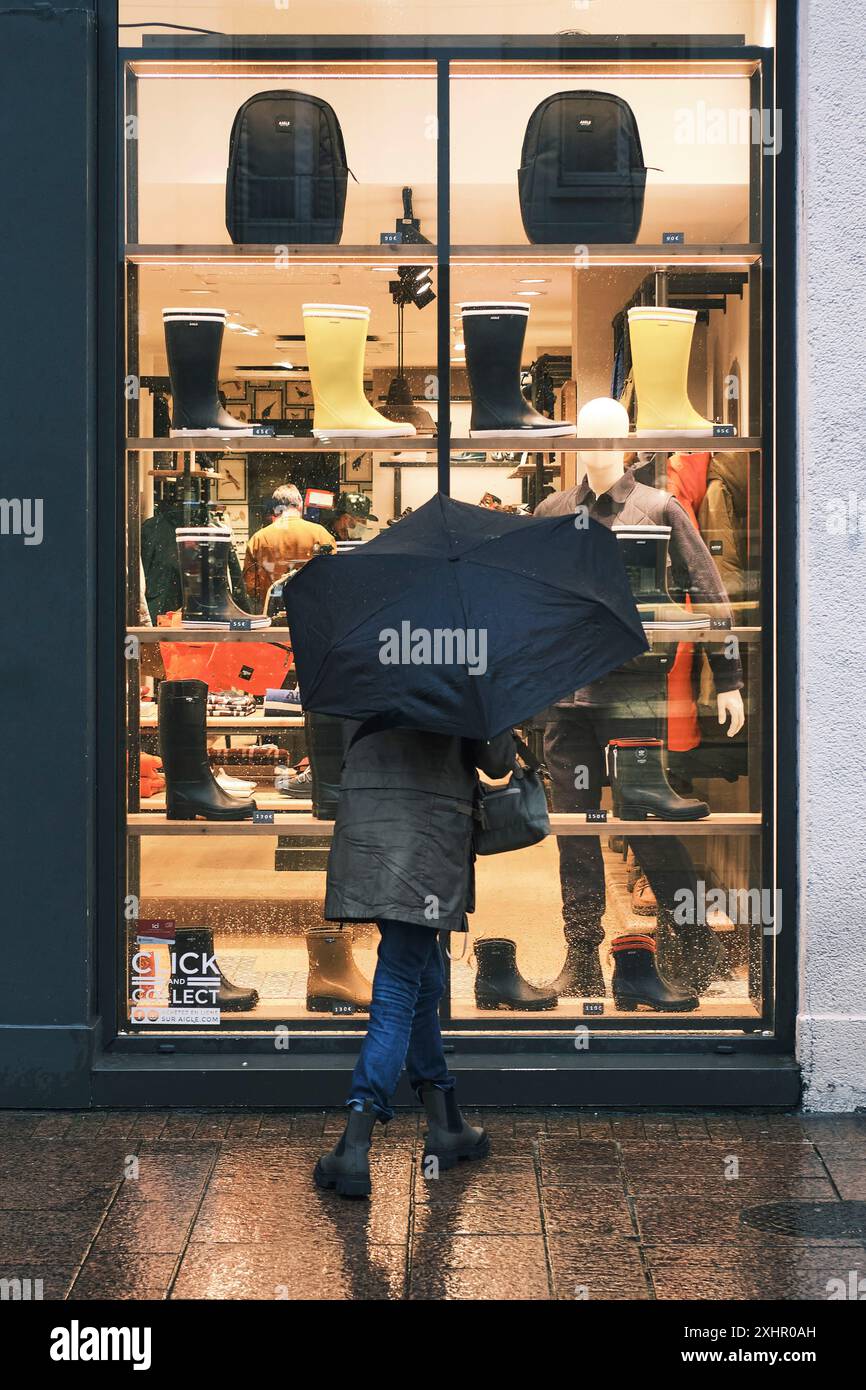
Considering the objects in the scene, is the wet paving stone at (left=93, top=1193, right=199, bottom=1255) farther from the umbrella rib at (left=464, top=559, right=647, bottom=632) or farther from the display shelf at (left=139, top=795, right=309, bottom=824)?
the umbrella rib at (left=464, top=559, right=647, bottom=632)

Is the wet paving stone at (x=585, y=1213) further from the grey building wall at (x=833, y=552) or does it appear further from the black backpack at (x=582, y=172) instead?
the black backpack at (x=582, y=172)

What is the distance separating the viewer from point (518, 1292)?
3.95 meters

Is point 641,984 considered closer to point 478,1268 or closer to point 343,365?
point 478,1268

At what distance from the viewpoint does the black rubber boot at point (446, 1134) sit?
482 centimetres

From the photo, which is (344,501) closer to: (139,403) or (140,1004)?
(139,403)

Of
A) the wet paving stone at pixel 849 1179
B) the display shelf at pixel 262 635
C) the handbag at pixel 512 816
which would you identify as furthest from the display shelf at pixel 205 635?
the wet paving stone at pixel 849 1179

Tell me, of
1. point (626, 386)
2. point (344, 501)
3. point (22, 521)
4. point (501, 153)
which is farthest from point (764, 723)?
point (22, 521)

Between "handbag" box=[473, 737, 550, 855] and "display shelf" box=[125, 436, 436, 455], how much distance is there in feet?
5.01

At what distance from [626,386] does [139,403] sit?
1722 millimetres

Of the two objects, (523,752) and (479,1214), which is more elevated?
(523,752)

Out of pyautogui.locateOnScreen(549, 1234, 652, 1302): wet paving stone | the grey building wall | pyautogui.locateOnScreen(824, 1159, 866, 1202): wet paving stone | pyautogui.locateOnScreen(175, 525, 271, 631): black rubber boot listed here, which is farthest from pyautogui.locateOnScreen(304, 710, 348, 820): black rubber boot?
pyautogui.locateOnScreen(824, 1159, 866, 1202): wet paving stone

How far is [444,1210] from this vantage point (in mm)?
4473

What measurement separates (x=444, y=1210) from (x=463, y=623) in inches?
65.1

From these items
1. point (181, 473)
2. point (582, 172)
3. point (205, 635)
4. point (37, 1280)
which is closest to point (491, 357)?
point (582, 172)
